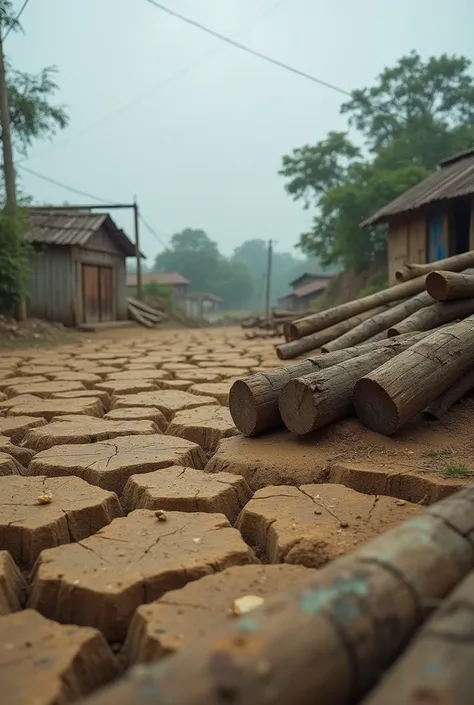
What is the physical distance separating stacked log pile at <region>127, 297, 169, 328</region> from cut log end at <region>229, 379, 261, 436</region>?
41.0ft

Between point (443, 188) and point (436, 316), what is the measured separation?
634 cm

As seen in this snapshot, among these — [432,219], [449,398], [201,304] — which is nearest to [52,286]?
[432,219]

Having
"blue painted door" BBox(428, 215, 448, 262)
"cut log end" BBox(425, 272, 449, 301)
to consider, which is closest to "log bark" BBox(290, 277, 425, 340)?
"cut log end" BBox(425, 272, 449, 301)

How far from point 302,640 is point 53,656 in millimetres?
596

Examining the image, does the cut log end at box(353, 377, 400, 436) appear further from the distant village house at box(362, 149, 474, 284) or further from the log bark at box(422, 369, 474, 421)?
the distant village house at box(362, 149, 474, 284)

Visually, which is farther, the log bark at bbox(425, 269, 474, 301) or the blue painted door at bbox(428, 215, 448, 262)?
the blue painted door at bbox(428, 215, 448, 262)

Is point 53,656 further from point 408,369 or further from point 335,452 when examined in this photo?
point 408,369

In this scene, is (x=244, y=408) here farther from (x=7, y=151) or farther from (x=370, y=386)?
(x=7, y=151)

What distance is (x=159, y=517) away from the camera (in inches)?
66.9

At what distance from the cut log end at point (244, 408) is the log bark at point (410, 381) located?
472mm

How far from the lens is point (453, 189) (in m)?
8.48

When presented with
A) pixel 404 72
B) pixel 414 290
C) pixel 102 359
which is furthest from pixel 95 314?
pixel 404 72

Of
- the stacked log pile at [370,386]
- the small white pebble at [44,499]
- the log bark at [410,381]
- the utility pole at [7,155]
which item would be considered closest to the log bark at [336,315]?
the stacked log pile at [370,386]

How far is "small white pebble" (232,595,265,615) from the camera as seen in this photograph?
1.17 m
